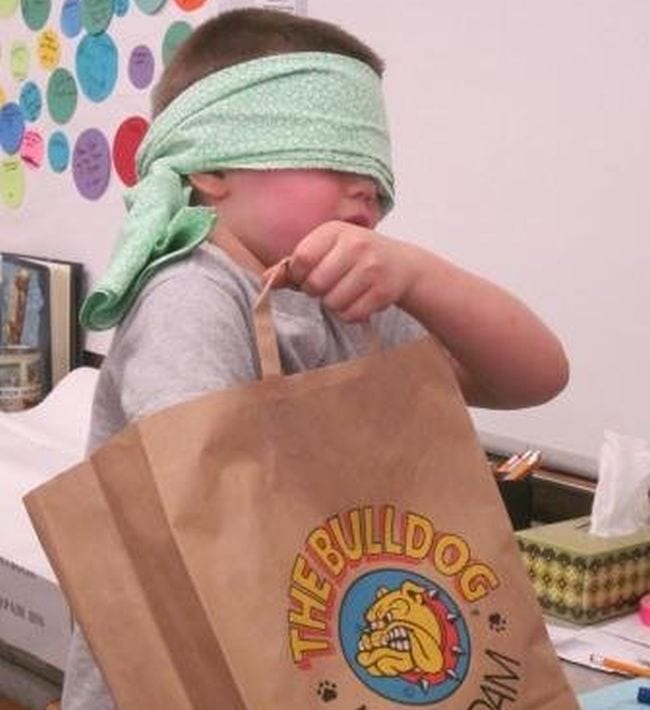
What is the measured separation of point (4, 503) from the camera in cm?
155

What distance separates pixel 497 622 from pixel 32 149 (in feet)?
5.57

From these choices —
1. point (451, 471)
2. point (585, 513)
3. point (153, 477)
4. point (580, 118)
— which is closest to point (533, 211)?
point (580, 118)

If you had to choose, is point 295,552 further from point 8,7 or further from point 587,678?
point 8,7

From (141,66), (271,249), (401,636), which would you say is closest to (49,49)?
(141,66)

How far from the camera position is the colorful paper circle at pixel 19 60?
7.21 feet

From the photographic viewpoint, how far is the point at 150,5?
1910 mm

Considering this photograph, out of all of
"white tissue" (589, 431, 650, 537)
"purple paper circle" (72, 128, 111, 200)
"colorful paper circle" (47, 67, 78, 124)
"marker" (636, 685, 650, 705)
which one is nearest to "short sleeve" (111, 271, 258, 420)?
"marker" (636, 685, 650, 705)

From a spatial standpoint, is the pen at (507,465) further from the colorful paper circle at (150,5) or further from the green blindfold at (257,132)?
the colorful paper circle at (150,5)

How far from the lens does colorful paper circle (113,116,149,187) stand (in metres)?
1.95

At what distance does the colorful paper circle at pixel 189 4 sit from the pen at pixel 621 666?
1.16 meters

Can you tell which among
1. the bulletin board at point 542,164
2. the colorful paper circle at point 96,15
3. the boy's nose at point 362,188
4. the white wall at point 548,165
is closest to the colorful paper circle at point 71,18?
the colorful paper circle at point 96,15

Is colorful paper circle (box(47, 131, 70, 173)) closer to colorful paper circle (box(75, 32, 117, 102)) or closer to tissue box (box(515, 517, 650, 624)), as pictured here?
colorful paper circle (box(75, 32, 117, 102))

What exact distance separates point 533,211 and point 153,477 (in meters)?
0.86

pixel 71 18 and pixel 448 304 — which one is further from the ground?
pixel 71 18
